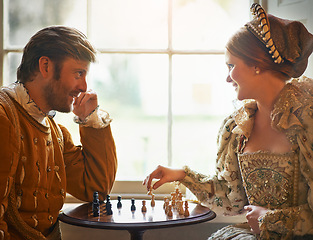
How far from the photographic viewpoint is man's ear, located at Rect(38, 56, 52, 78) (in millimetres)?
2201

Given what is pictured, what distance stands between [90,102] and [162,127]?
85 centimetres

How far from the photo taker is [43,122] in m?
2.30

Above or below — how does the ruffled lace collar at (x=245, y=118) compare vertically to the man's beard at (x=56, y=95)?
below

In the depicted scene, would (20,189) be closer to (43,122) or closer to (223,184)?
(43,122)

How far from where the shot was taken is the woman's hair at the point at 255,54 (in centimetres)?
224

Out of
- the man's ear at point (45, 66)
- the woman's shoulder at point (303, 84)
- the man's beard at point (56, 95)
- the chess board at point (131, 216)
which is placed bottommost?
the chess board at point (131, 216)

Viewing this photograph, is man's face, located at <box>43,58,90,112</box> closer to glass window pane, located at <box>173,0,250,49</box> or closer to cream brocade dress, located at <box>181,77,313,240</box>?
cream brocade dress, located at <box>181,77,313,240</box>

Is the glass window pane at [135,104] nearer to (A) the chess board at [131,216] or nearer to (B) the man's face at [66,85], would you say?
(A) the chess board at [131,216]

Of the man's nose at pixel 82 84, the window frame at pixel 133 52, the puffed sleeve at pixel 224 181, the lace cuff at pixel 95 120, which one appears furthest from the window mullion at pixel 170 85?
the man's nose at pixel 82 84

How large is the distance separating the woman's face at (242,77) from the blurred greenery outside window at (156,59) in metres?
0.89

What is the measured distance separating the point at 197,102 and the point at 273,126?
3.68 ft

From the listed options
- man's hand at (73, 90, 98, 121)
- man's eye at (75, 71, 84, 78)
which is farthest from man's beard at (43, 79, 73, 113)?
man's hand at (73, 90, 98, 121)

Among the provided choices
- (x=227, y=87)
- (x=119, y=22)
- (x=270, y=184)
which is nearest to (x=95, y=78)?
(x=119, y=22)

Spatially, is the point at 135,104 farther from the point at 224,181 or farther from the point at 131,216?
the point at 131,216
